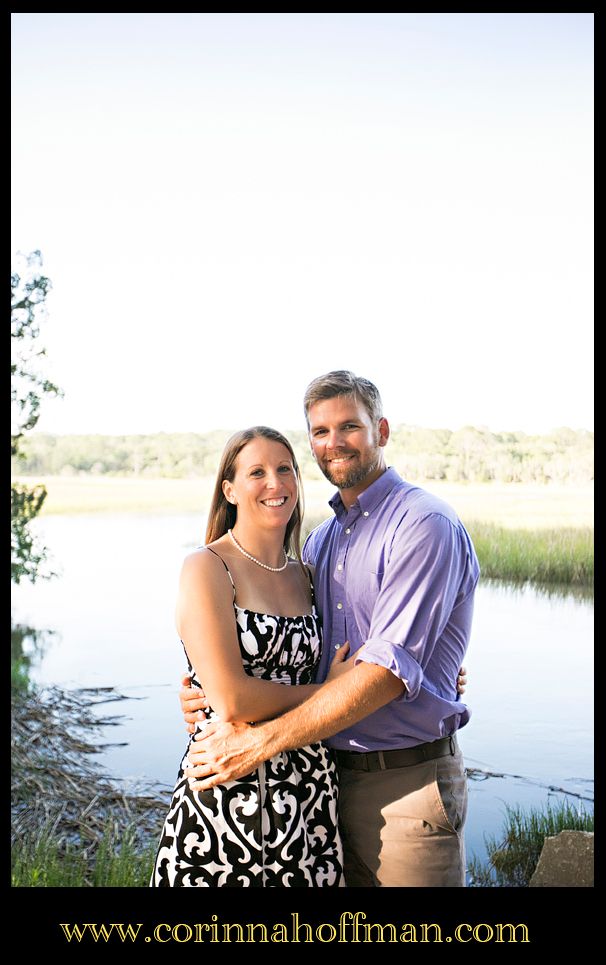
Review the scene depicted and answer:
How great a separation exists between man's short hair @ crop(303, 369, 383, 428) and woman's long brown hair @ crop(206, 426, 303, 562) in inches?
5.8

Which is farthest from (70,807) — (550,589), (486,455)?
(486,455)

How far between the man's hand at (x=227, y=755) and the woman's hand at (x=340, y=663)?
209 mm

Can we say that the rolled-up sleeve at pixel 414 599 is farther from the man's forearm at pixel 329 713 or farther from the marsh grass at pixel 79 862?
the marsh grass at pixel 79 862

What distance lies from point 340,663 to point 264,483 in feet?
1.42

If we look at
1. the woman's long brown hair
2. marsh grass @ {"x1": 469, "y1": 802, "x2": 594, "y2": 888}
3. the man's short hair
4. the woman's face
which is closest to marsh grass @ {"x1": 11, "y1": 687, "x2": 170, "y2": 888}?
marsh grass @ {"x1": 469, "y1": 802, "x2": 594, "y2": 888}

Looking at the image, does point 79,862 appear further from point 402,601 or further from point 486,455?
point 486,455

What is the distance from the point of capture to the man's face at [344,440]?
213 cm

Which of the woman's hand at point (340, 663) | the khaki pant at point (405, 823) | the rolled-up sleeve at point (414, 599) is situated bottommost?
the khaki pant at point (405, 823)

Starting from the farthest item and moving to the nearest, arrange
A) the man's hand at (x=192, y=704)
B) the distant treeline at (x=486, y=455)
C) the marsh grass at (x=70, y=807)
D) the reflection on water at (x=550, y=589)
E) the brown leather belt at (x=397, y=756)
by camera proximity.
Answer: the distant treeline at (x=486, y=455) → the reflection on water at (x=550, y=589) → the marsh grass at (x=70, y=807) → the brown leather belt at (x=397, y=756) → the man's hand at (x=192, y=704)

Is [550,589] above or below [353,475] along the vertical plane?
below

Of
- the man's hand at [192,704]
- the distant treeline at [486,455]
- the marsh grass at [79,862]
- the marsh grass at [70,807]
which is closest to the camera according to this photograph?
the man's hand at [192,704]

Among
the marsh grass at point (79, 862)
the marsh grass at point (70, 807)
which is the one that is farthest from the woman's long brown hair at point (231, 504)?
the marsh grass at point (70, 807)

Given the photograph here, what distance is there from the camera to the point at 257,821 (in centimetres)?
191

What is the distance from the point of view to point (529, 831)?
4.69 m
